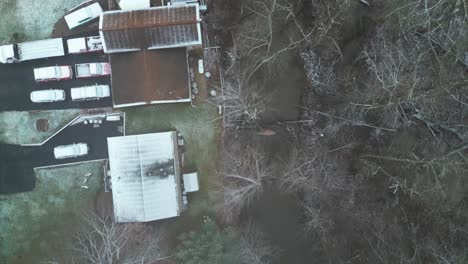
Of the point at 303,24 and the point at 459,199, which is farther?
the point at 303,24

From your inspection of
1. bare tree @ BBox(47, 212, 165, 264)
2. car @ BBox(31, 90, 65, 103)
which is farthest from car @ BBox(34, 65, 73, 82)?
bare tree @ BBox(47, 212, 165, 264)

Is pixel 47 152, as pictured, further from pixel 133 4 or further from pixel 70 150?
pixel 133 4

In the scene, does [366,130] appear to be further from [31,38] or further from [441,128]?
[31,38]

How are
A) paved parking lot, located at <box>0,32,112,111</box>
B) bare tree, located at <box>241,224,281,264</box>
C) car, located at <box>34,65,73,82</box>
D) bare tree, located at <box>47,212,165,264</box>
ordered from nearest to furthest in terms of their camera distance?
bare tree, located at <box>47,212,165,264</box> → bare tree, located at <box>241,224,281,264</box> → car, located at <box>34,65,73,82</box> → paved parking lot, located at <box>0,32,112,111</box>

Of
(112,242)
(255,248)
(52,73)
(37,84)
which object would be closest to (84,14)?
(52,73)

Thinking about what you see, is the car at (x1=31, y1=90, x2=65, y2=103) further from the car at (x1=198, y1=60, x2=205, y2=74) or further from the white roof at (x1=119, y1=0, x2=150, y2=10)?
the car at (x1=198, y1=60, x2=205, y2=74)

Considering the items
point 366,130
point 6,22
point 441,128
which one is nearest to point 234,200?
point 366,130

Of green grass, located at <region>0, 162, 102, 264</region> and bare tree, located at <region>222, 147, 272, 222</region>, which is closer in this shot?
bare tree, located at <region>222, 147, 272, 222</region>
